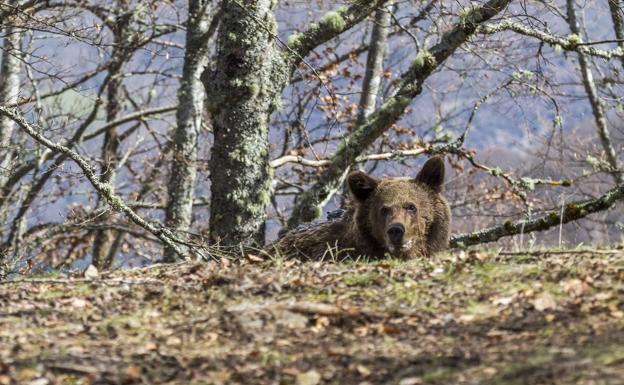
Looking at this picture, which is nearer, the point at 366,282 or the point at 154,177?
the point at 366,282

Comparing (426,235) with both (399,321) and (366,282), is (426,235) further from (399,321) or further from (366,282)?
(399,321)

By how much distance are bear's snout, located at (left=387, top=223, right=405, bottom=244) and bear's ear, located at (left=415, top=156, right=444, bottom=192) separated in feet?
3.43

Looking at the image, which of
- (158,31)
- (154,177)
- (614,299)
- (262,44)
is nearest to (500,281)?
(614,299)

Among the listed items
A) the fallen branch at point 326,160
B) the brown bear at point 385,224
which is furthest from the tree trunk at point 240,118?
the brown bear at point 385,224

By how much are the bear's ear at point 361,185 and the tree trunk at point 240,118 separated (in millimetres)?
2070

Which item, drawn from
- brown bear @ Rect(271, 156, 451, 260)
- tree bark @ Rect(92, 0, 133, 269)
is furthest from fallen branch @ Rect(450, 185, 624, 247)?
tree bark @ Rect(92, 0, 133, 269)

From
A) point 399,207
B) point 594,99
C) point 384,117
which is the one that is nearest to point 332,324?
point 399,207

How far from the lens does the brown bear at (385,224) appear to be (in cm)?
826

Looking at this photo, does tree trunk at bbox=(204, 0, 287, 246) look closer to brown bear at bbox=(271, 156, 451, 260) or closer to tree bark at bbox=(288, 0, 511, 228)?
tree bark at bbox=(288, 0, 511, 228)

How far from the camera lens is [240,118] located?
1049 cm

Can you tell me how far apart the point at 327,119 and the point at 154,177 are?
5.24m

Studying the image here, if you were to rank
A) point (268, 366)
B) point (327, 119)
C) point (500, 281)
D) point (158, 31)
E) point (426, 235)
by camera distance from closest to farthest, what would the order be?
point (268, 366)
point (500, 281)
point (426, 235)
point (158, 31)
point (327, 119)

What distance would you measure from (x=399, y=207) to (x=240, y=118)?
9.72 ft

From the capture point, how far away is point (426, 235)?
343 inches
